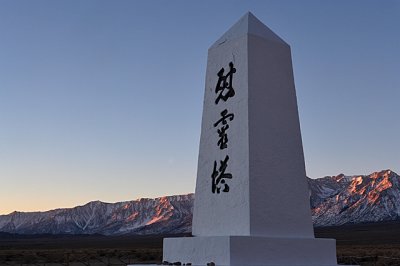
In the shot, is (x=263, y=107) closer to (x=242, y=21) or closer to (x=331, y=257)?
(x=242, y=21)

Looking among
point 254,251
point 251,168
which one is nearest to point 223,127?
point 251,168

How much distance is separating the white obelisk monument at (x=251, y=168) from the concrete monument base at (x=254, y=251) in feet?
0.05

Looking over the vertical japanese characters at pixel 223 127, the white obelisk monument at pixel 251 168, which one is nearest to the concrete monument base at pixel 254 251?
the white obelisk monument at pixel 251 168

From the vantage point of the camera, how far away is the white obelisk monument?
7320mm

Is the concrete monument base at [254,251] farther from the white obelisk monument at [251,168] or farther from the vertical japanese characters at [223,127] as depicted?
the vertical japanese characters at [223,127]

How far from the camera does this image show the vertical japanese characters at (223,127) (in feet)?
26.2

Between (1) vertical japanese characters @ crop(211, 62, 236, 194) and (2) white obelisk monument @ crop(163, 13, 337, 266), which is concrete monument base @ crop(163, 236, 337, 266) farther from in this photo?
(1) vertical japanese characters @ crop(211, 62, 236, 194)

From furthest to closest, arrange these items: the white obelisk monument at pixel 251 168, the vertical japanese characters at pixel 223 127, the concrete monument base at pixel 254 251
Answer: the vertical japanese characters at pixel 223 127 → the white obelisk monument at pixel 251 168 → the concrete monument base at pixel 254 251

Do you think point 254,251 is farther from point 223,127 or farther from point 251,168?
point 223,127

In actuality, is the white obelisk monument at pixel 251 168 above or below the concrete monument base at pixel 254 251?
above

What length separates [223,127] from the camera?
8266mm

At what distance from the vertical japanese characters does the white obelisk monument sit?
16mm

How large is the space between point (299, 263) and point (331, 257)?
64 cm

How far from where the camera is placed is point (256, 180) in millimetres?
7516
